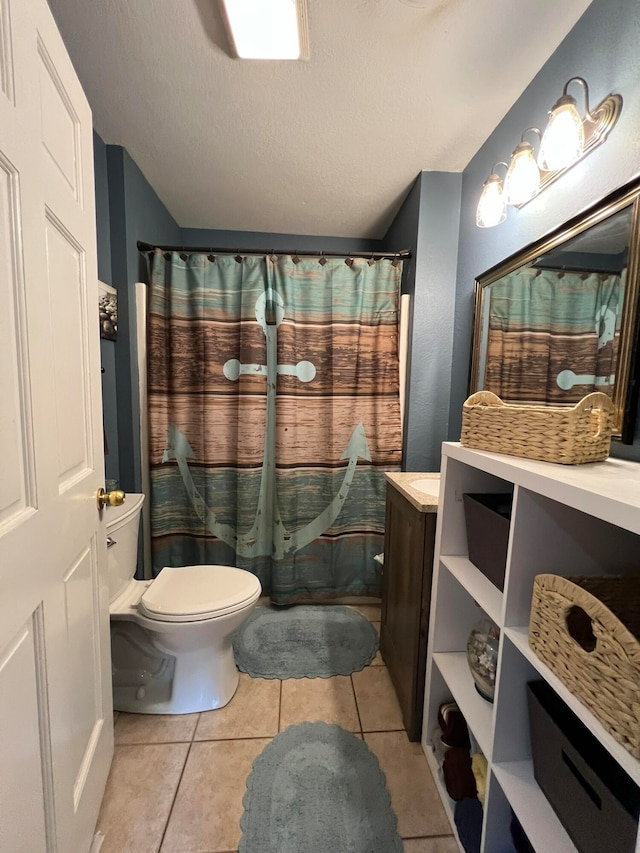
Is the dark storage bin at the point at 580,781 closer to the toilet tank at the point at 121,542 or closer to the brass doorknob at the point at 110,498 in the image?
the brass doorknob at the point at 110,498

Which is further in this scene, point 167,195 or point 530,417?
point 167,195

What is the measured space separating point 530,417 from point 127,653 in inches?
64.5

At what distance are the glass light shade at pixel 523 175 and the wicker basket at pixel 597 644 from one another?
3.61ft

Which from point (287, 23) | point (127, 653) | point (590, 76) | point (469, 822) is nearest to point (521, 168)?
point (590, 76)

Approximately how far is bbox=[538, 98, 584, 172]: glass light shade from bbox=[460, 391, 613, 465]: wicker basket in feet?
2.19

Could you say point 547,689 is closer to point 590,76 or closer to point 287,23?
point 590,76

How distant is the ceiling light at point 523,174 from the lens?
40.4 inches

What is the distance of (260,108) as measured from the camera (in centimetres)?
127

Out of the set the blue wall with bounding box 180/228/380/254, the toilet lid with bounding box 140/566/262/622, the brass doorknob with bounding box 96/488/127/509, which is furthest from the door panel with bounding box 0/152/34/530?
the blue wall with bounding box 180/228/380/254

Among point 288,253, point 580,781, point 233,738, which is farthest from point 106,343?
point 580,781

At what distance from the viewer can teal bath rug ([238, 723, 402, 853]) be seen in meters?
0.92

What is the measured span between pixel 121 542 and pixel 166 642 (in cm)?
41

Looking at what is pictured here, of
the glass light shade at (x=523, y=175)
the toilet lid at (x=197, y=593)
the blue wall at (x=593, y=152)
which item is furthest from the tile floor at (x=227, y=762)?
the glass light shade at (x=523, y=175)

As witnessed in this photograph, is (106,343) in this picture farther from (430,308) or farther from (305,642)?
(305,642)
